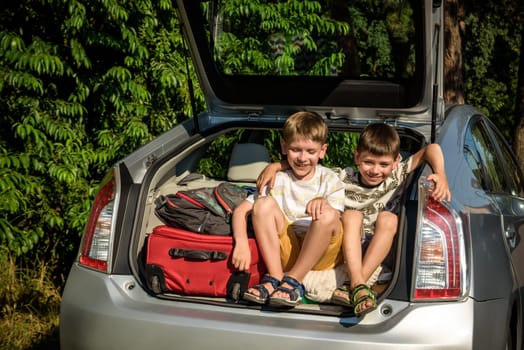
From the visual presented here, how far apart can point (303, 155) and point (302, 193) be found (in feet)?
0.58

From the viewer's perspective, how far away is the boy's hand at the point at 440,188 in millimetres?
3082

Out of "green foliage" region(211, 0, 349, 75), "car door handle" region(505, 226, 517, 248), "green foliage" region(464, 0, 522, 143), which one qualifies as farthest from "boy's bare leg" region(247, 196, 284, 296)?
"green foliage" region(464, 0, 522, 143)

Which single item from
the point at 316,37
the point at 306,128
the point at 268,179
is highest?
the point at 316,37

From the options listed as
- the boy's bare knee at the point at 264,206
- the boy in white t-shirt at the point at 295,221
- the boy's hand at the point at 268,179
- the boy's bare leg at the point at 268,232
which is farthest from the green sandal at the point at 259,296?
the boy's hand at the point at 268,179

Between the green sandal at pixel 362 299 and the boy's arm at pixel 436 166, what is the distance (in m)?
0.45

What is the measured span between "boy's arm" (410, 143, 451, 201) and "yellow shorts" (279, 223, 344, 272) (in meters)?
0.47

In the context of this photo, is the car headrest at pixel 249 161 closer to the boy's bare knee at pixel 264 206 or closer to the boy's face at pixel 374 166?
the boy's face at pixel 374 166

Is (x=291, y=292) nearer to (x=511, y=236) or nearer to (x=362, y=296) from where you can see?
(x=362, y=296)

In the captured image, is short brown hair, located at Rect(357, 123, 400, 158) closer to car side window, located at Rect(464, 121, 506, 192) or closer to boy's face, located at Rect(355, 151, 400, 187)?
boy's face, located at Rect(355, 151, 400, 187)

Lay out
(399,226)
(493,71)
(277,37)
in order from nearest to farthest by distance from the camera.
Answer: (399,226) < (277,37) < (493,71)

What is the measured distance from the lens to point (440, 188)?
3.10 m

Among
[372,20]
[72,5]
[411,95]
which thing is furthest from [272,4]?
[411,95]

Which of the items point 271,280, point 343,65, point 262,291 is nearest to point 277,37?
point 343,65

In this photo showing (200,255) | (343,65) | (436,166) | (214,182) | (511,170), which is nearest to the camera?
(436,166)
